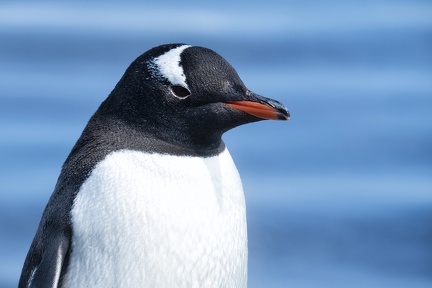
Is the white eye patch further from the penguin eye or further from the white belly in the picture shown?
the white belly

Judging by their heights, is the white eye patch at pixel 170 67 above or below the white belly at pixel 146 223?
above

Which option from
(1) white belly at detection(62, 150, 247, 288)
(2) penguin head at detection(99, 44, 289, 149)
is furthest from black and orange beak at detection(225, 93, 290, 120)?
(1) white belly at detection(62, 150, 247, 288)

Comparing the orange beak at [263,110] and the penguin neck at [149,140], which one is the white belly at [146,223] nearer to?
the penguin neck at [149,140]

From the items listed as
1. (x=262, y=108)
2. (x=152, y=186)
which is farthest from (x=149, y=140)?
(x=262, y=108)

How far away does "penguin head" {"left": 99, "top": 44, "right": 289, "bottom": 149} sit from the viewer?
1.86 meters

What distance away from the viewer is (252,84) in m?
3.48

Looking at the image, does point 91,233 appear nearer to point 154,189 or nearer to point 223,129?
point 154,189

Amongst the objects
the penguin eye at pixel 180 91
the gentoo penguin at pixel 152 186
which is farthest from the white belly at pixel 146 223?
the penguin eye at pixel 180 91

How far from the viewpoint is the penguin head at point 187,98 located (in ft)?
6.10

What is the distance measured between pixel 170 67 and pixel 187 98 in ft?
0.18

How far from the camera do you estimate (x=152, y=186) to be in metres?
1.90

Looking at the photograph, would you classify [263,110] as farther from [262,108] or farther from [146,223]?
[146,223]

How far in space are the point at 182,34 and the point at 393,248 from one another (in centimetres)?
100

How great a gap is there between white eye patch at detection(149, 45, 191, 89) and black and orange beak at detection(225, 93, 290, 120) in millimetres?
87
